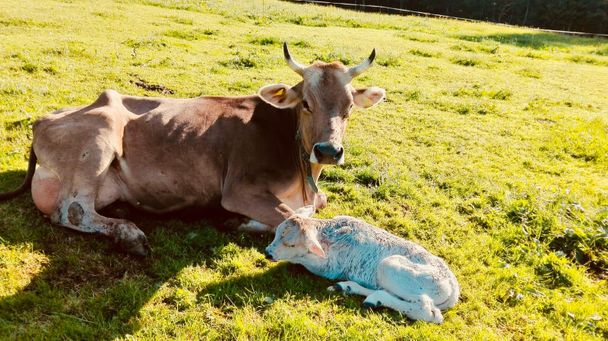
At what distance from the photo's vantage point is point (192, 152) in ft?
20.0

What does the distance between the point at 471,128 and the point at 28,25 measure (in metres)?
12.1

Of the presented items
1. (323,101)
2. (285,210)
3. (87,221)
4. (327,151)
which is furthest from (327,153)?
(87,221)

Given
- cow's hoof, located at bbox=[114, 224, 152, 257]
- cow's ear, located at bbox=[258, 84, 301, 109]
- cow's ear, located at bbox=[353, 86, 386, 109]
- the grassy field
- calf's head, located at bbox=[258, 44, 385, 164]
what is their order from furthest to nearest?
cow's ear, located at bbox=[353, 86, 386, 109] → cow's ear, located at bbox=[258, 84, 301, 109] → calf's head, located at bbox=[258, 44, 385, 164] → cow's hoof, located at bbox=[114, 224, 152, 257] → the grassy field

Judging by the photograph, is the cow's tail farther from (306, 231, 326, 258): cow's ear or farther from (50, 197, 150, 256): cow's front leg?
(306, 231, 326, 258): cow's ear

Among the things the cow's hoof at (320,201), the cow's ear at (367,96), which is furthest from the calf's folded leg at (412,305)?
the cow's ear at (367,96)

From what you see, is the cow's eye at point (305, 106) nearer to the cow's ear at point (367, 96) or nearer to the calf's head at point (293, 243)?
the cow's ear at point (367, 96)

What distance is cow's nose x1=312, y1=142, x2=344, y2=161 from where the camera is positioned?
17.6ft

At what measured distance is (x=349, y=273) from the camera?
512cm

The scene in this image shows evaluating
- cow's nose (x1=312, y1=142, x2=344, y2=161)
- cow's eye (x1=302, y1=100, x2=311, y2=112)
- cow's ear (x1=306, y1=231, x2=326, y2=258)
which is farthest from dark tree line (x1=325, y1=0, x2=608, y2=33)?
cow's ear (x1=306, y1=231, x2=326, y2=258)

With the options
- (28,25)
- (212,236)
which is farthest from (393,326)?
(28,25)

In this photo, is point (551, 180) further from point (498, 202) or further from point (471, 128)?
point (471, 128)

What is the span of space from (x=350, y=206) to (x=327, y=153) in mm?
1807

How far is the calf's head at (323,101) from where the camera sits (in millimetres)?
5492

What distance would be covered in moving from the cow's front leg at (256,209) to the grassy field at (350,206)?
23 cm
